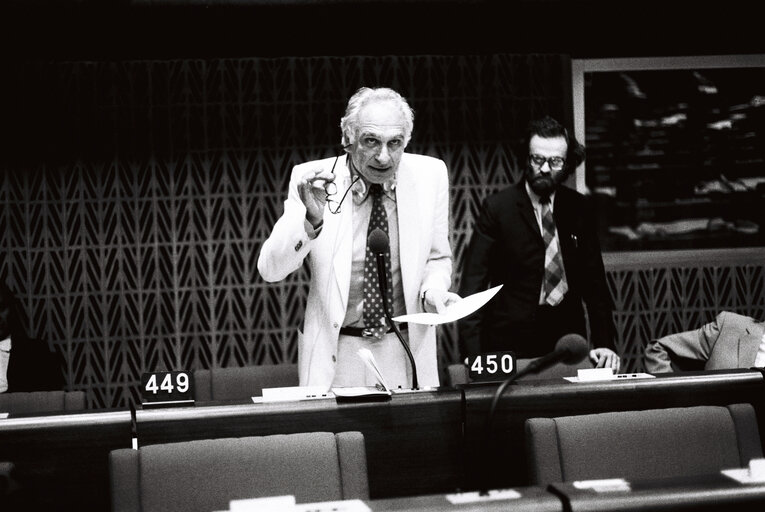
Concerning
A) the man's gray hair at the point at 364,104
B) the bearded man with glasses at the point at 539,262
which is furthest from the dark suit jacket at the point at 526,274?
the man's gray hair at the point at 364,104

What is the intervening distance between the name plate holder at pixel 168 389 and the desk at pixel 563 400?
67cm

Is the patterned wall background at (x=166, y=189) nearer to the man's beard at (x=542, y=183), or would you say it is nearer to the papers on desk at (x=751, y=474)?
the man's beard at (x=542, y=183)

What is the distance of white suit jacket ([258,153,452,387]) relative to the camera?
2.61 m

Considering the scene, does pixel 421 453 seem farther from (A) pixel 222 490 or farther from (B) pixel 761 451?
(B) pixel 761 451

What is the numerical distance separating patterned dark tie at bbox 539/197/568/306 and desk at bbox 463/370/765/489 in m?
1.24

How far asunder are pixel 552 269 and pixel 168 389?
6.14 feet

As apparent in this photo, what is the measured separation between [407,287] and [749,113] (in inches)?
131

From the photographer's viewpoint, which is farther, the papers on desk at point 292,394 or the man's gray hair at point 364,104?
the man's gray hair at point 364,104

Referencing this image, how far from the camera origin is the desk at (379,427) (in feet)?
7.06

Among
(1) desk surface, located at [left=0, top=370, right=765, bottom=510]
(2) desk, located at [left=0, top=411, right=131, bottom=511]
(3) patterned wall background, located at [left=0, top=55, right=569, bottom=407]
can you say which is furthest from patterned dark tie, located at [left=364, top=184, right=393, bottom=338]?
(3) patterned wall background, located at [left=0, top=55, right=569, bottom=407]

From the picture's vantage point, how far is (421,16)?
4199 mm

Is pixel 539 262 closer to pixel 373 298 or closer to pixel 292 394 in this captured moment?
pixel 373 298

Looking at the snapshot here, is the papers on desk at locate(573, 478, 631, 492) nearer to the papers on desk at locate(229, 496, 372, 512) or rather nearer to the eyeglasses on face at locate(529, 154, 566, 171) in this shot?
the papers on desk at locate(229, 496, 372, 512)

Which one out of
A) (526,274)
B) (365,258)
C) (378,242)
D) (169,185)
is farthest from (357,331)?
(169,185)
